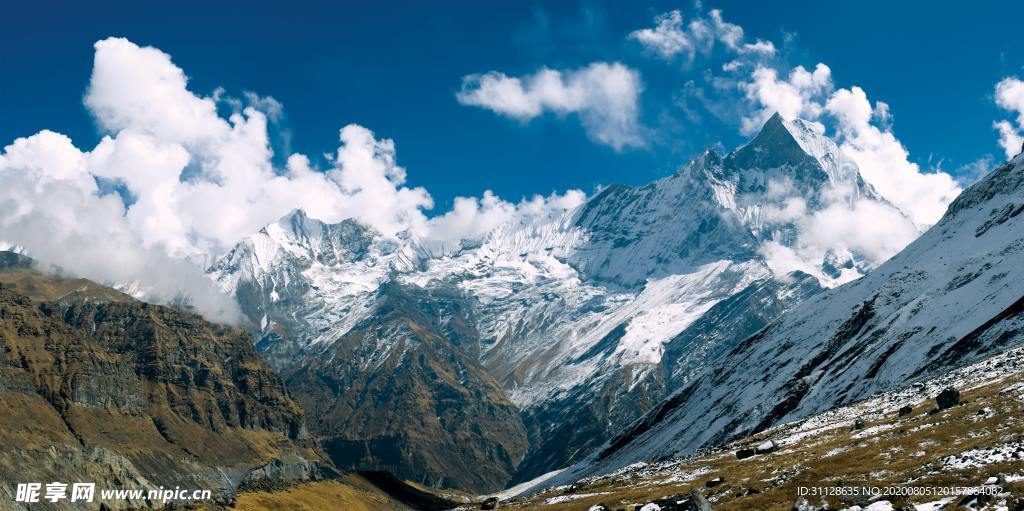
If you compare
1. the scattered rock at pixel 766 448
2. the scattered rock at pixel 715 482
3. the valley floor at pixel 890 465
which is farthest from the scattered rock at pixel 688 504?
the scattered rock at pixel 766 448

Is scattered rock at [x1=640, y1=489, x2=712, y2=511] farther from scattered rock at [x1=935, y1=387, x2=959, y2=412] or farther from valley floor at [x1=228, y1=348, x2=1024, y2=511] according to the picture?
scattered rock at [x1=935, y1=387, x2=959, y2=412]

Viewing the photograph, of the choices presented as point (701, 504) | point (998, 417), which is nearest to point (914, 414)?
point (998, 417)

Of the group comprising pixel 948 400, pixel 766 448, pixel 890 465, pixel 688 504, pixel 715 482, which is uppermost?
pixel 948 400

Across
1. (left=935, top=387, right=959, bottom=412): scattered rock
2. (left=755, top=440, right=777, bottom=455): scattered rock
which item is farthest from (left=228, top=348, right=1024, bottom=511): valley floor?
(left=935, top=387, right=959, bottom=412): scattered rock

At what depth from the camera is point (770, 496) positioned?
61250 millimetres

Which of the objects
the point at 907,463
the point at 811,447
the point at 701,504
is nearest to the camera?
the point at 701,504

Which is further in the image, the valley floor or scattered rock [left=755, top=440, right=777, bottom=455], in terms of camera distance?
scattered rock [left=755, top=440, right=777, bottom=455]

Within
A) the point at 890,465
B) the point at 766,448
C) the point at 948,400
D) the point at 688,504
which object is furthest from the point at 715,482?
the point at 948,400

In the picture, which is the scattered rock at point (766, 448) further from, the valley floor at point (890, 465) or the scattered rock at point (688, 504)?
the scattered rock at point (688, 504)

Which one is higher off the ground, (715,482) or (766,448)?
(766,448)

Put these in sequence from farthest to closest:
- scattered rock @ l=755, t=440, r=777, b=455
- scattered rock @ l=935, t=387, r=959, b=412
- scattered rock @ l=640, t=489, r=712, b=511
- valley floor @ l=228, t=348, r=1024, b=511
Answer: scattered rock @ l=755, t=440, r=777, b=455 → scattered rock @ l=935, t=387, r=959, b=412 → scattered rock @ l=640, t=489, r=712, b=511 → valley floor @ l=228, t=348, r=1024, b=511

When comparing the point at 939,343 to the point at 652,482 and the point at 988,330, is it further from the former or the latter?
the point at 652,482

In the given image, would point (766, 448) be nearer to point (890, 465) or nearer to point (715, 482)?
point (715, 482)

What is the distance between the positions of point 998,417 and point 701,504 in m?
30.6
